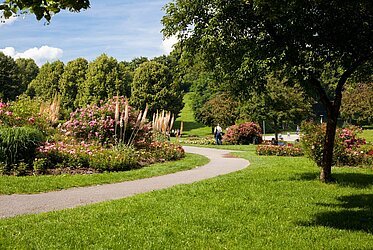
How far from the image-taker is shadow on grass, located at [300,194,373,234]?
20.2 feet

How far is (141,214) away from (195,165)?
8.05m

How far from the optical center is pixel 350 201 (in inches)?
313

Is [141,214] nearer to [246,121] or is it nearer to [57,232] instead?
[57,232]

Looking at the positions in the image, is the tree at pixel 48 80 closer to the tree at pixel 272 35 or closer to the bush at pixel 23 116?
the bush at pixel 23 116

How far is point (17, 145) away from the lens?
455 inches

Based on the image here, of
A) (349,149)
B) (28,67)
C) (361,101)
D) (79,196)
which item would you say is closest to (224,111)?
(361,101)

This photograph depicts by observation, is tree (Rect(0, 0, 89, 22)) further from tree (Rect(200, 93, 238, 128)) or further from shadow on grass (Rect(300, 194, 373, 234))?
tree (Rect(200, 93, 238, 128))

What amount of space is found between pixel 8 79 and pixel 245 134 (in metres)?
40.4

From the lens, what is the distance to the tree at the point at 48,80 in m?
57.2

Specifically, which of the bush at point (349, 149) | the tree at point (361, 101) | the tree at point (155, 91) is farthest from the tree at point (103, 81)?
the bush at point (349, 149)

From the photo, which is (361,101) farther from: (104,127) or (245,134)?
(104,127)

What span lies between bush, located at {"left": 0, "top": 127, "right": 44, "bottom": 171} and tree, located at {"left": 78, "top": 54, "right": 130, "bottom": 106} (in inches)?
1482

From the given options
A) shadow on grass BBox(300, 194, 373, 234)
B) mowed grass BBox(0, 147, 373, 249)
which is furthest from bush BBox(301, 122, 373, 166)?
shadow on grass BBox(300, 194, 373, 234)

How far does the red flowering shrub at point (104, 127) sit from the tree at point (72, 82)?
3818 cm
